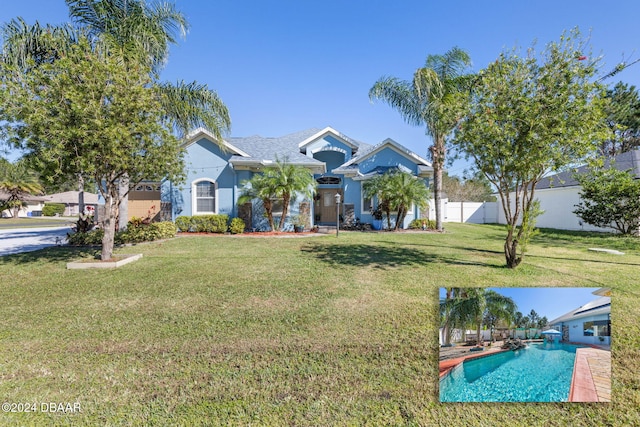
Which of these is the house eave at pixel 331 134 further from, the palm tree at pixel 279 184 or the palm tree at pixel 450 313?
the palm tree at pixel 450 313

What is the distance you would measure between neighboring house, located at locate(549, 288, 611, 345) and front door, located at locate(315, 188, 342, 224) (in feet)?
58.9

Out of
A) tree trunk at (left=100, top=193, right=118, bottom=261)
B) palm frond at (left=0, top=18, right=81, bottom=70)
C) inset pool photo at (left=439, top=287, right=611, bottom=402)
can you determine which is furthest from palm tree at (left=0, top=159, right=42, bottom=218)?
inset pool photo at (left=439, top=287, right=611, bottom=402)

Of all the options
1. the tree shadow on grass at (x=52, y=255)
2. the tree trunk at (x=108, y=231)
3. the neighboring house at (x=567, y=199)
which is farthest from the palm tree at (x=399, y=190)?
the tree shadow on grass at (x=52, y=255)

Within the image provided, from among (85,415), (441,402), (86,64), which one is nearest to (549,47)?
(441,402)

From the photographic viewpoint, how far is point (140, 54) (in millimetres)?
10742

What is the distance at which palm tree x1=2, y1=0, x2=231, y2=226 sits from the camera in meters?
10.3

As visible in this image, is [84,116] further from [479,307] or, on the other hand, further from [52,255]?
[479,307]

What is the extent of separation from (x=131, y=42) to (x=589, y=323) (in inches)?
579

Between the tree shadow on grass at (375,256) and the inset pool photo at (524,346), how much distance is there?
517 cm

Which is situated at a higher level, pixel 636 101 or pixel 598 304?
pixel 636 101

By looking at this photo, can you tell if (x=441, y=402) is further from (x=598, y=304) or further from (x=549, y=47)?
(x=549, y=47)

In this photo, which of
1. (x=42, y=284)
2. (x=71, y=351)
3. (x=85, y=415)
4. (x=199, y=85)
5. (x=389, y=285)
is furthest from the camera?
(x=199, y=85)

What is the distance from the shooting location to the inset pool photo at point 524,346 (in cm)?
273

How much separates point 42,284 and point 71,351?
439 cm
